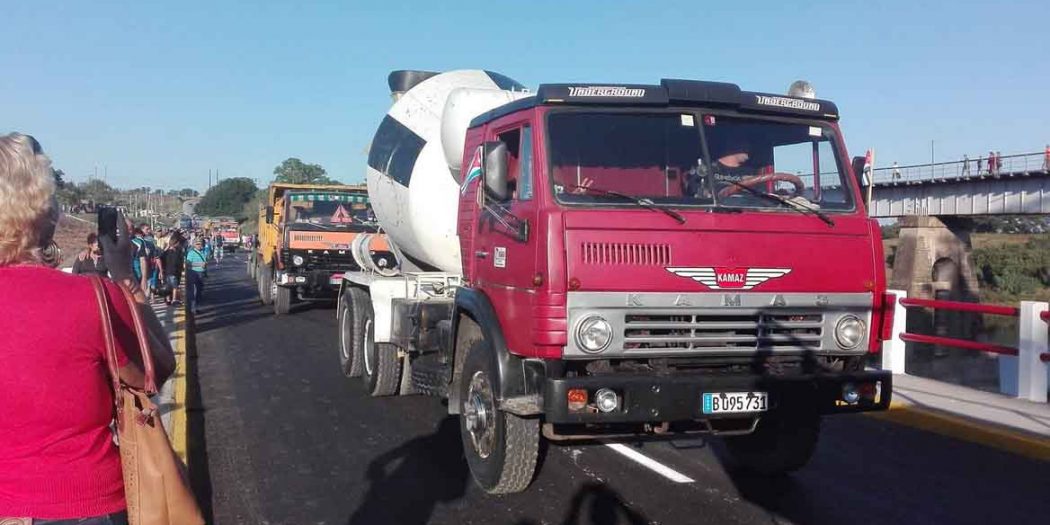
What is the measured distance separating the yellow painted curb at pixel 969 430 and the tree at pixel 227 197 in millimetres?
106109

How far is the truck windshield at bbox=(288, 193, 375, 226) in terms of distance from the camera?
19188 mm

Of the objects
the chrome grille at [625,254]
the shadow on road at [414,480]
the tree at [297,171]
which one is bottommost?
the shadow on road at [414,480]

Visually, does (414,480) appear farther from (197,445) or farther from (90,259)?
(90,259)

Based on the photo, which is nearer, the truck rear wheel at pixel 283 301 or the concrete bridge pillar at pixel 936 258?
the truck rear wheel at pixel 283 301

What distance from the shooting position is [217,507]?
596cm

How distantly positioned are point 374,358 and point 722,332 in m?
4.93

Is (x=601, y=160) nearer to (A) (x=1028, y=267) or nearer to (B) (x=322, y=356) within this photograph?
(B) (x=322, y=356)

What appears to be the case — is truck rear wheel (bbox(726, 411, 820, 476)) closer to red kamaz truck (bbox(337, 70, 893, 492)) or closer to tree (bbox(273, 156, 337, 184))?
red kamaz truck (bbox(337, 70, 893, 492))

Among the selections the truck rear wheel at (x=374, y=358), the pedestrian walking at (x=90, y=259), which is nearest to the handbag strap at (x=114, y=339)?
the truck rear wheel at (x=374, y=358)

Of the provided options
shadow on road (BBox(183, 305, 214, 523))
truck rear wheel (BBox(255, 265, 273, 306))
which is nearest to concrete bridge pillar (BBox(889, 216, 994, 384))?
truck rear wheel (BBox(255, 265, 273, 306))

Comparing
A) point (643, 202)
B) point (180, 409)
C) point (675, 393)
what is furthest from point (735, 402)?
point (180, 409)

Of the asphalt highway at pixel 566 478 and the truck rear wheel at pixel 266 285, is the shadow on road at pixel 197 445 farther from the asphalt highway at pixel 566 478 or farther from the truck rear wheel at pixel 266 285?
the truck rear wheel at pixel 266 285

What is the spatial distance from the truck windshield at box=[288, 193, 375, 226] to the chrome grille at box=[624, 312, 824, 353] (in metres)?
14.1

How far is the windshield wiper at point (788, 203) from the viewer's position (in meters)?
5.91
